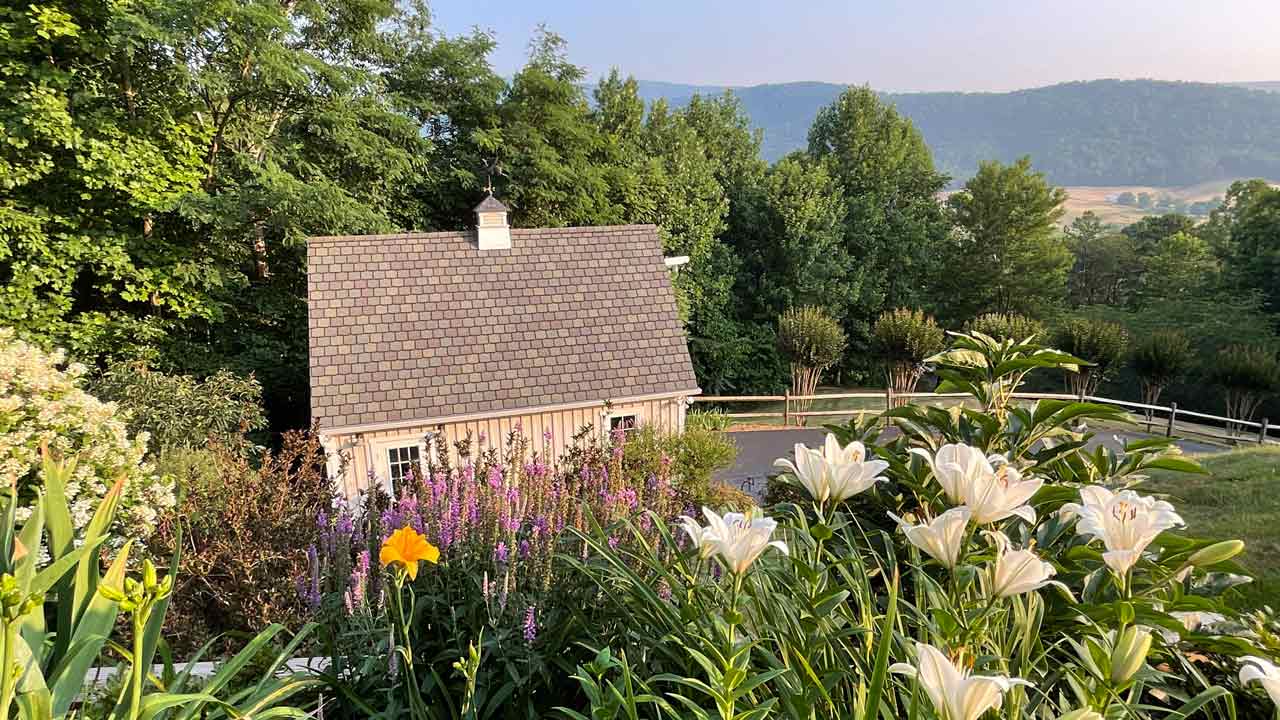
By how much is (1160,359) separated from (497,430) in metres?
17.8

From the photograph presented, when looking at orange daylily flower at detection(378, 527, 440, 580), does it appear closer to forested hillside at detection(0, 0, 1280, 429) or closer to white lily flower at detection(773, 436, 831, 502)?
white lily flower at detection(773, 436, 831, 502)

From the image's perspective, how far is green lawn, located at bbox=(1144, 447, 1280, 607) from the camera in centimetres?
378

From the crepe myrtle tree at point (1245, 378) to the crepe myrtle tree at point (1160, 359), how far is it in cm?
87

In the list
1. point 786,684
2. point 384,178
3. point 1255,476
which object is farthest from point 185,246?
point 1255,476

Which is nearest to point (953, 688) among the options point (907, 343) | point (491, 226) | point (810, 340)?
point (491, 226)

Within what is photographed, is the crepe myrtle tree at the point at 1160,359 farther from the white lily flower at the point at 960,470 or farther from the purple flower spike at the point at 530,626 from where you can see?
the purple flower spike at the point at 530,626

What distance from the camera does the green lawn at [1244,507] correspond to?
3.78 metres

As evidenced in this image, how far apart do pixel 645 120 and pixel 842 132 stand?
9.33m

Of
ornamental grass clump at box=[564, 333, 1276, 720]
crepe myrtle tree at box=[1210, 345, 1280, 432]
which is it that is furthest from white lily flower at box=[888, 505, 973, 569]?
crepe myrtle tree at box=[1210, 345, 1280, 432]

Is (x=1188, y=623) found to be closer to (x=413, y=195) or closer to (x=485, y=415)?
(x=485, y=415)

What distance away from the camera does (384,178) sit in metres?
14.5

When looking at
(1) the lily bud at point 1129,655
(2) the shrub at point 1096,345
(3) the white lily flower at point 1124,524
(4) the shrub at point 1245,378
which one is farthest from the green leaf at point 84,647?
(4) the shrub at point 1245,378

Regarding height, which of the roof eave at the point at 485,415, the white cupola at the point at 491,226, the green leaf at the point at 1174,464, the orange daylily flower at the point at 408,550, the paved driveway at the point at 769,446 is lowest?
the paved driveway at the point at 769,446

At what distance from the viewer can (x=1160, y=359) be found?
54.3ft
